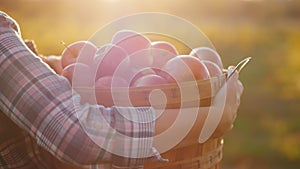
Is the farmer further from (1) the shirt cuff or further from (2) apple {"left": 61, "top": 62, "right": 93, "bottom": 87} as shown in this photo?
(2) apple {"left": 61, "top": 62, "right": 93, "bottom": 87}

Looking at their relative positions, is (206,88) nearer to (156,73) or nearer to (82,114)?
(156,73)

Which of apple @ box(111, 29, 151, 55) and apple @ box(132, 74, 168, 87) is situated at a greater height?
apple @ box(111, 29, 151, 55)

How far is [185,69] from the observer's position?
1382 millimetres

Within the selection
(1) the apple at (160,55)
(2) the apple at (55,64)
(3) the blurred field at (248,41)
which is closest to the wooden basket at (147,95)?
(1) the apple at (160,55)

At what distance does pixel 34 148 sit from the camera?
1.34m

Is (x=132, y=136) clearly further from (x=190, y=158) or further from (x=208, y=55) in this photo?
(x=208, y=55)

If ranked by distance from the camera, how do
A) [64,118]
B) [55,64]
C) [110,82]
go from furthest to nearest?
[55,64] → [110,82] → [64,118]

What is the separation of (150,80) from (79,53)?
0.25 metres

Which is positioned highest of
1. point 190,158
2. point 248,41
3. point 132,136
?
point 132,136

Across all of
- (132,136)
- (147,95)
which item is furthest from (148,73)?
(132,136)

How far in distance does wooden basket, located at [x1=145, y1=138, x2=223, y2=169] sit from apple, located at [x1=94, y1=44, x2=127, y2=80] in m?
0.24

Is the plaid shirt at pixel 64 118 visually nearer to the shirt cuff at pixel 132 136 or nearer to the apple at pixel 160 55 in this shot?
the shirt cuff at pixel 132 136

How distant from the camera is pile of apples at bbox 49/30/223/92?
1.35 m

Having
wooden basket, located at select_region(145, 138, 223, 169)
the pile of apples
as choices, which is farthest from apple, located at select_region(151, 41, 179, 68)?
wooden basket, located at select_region(145, 138, 223, 169)
